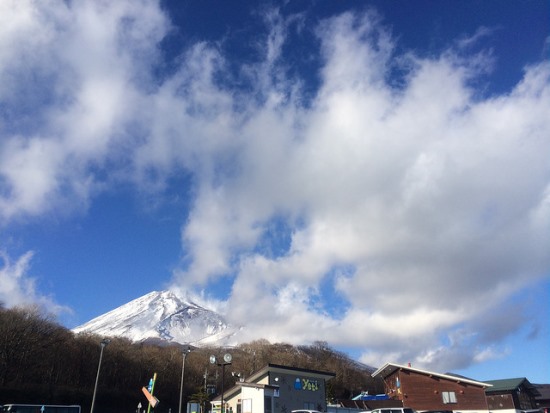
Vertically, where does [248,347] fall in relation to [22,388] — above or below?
above

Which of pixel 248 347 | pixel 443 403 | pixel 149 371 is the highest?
pixel 248 347

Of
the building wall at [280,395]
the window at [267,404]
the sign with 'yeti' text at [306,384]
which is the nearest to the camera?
the window at [267,404]

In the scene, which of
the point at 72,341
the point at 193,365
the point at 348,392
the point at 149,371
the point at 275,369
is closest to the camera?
the point at 275,369

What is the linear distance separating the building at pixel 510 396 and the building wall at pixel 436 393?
23.2 feet

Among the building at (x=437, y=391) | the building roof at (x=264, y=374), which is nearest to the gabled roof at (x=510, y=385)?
the building at (x=437, y=391)

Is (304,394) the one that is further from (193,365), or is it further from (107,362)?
(193,365)

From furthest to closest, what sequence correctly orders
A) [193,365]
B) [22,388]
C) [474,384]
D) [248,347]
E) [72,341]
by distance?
[248,347] → [193,365] → [72,341] → [22,388] → [474,384]

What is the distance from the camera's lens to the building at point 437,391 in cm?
4400

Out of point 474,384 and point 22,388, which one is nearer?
point 474,384

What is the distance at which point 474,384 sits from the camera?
145 ft

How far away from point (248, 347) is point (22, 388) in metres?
67.4

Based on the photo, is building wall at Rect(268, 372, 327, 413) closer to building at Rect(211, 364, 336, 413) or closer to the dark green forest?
building at Rect(211, 364, 336, 413)

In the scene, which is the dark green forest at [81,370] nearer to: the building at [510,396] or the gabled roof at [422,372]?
the gabled roof at [422,372]

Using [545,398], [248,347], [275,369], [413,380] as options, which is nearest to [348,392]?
[248,347]
